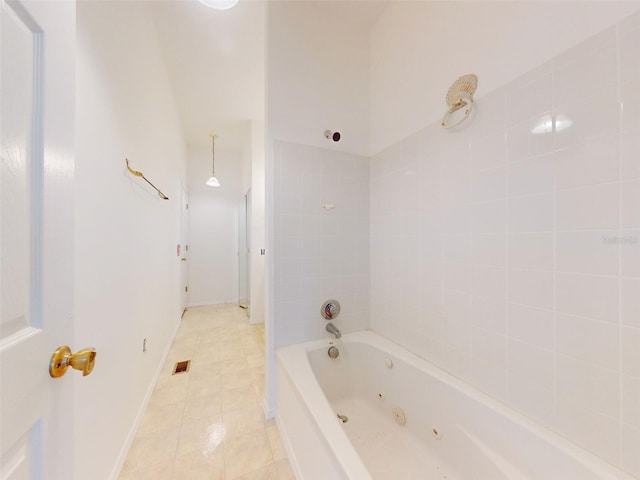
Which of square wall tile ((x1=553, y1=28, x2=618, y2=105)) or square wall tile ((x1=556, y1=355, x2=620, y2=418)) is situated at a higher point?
square wall tile ((x1=553, y1=28, x2=618, y2=105))

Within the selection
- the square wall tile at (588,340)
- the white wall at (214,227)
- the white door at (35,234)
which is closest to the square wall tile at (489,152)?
A: the square wall tile at (588,340)

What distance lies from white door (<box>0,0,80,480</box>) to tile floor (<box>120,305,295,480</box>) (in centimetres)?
92

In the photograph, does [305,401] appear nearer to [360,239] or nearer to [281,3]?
[360,239]

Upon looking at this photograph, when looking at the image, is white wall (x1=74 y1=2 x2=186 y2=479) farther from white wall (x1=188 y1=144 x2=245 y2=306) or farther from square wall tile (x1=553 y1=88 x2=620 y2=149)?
white wall (x1=188 y1=144 x2=245 y2=306)

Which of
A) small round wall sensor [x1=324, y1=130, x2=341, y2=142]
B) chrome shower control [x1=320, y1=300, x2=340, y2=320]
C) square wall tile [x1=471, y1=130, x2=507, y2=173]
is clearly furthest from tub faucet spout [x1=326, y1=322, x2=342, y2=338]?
small round wall sensor [x1=324, y1=130, x2=341, y2=142]

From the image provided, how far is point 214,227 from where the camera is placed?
14.4ft

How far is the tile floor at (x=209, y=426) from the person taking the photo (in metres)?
1.20

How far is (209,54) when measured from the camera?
2.10 metres

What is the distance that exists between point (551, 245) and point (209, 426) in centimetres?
202

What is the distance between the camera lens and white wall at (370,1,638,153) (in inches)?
33.3

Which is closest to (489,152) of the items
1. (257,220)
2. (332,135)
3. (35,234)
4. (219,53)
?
(332,135)

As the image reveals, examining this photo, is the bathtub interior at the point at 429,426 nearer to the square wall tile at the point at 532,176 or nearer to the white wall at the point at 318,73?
the square wall tile at the point at 532,176

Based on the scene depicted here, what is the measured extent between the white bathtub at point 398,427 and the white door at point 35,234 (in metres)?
0.79

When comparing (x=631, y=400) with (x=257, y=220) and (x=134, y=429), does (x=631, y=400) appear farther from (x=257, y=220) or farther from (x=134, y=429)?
(x=257, y=220)
